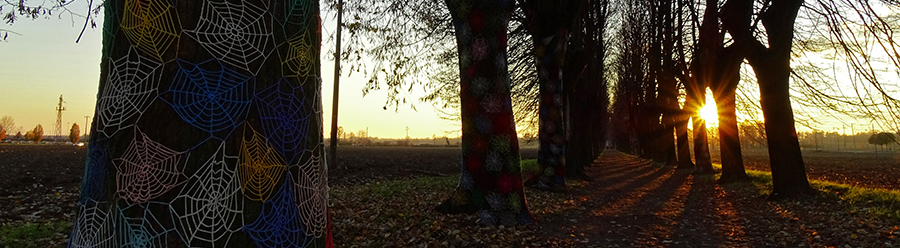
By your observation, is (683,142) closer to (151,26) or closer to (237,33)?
(237,33)

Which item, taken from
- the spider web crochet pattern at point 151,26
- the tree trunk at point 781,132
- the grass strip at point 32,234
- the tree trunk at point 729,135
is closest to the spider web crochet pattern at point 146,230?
the spider web crochet pattern at point 151,26

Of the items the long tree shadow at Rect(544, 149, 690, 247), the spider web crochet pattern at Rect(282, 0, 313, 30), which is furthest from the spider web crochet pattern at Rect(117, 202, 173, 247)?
the long tree shadow at Rect(544, 149, 690, 247)

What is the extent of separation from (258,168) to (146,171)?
41 centimetres

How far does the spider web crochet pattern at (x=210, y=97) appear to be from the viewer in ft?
6.23

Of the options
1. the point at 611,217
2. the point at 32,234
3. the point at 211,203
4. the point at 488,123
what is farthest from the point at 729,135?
the point at 32,234

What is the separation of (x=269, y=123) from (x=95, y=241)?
838mm

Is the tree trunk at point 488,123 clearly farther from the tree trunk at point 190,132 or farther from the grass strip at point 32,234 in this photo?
the grass strip at point 32,234

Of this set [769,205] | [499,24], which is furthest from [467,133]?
[769,205]

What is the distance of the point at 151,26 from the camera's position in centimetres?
194

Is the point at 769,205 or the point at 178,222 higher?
the point at 178,222

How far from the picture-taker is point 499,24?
21.2 ft

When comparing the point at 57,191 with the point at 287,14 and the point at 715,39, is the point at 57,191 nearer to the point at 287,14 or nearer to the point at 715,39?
the point at 287,14

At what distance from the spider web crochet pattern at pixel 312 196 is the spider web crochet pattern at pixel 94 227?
2.37ft

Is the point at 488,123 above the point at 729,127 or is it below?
below
